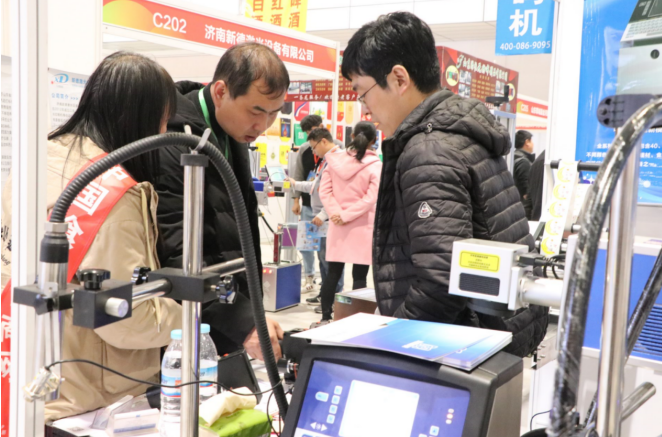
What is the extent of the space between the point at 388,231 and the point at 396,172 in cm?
15

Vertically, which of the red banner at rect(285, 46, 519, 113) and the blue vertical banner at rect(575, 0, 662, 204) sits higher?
the red banner at rect(285, 46, 519, 113)

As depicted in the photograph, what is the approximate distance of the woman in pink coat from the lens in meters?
4.55

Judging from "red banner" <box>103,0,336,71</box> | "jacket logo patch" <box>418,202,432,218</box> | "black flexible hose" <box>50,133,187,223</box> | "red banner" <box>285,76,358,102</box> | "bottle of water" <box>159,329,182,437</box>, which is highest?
"red banner" <box>285,76,358,102</box>

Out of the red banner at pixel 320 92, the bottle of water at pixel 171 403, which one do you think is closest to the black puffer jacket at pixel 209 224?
the bottle of water at pixel 171 403

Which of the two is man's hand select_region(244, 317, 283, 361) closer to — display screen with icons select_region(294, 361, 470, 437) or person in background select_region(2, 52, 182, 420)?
person in background select_region(2, 52, 182, 420)

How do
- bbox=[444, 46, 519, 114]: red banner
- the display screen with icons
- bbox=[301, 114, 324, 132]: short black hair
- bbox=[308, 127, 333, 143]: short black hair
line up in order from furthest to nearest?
bbox=[444, 46, 519, 114]: red banner < bbox=[301, 114, 324, 132]: short black hair < bbox=[308, 127, 333, 143]: short black hair < the display screen with icons

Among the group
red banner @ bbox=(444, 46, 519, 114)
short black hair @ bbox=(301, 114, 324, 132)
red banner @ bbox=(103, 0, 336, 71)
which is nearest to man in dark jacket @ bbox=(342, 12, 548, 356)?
red banner @ bbox=(103, 0, 336, 71)

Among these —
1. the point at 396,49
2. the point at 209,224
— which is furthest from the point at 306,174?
the point at 396,49

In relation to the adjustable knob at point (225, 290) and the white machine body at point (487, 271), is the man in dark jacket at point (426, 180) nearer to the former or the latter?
the white machine body at point (487, 271)

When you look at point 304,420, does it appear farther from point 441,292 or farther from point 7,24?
point 7,24

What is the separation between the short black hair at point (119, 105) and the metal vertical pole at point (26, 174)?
12.1 inches

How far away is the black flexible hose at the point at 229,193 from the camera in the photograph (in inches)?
28.0

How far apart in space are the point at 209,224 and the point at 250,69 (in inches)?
19.5

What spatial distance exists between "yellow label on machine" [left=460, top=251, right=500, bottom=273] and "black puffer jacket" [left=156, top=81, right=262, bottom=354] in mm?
699
